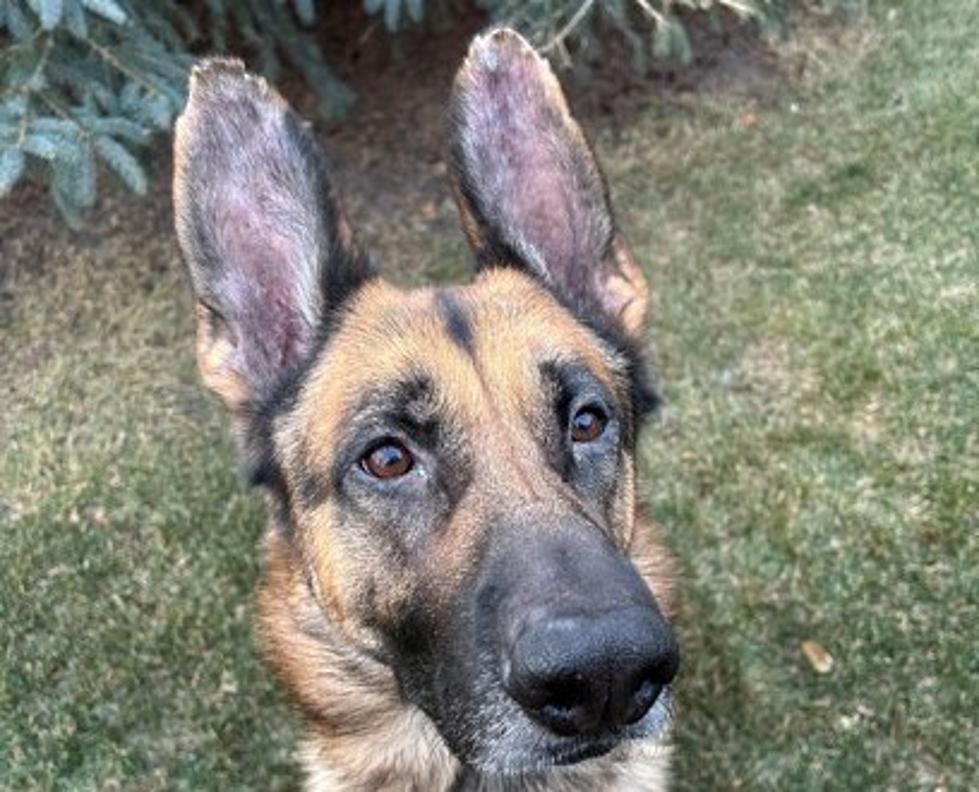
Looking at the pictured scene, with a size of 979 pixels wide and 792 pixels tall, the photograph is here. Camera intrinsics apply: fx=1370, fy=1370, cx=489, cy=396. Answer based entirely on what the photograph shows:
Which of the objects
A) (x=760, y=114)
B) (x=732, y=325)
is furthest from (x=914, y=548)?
(x=760, y=114)

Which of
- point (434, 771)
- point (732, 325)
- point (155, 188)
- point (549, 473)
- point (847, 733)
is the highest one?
point (549, 473)

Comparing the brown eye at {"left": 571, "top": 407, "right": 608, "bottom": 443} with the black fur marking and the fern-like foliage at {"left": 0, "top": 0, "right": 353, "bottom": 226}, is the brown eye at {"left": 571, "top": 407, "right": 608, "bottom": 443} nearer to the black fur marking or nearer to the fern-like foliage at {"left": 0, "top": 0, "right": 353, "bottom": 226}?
the black fur marking

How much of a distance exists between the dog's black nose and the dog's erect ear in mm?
1288

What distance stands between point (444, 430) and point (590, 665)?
0.80 metres

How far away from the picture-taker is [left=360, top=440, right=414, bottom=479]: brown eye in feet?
10.3

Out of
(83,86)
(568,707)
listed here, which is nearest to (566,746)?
(568,707)

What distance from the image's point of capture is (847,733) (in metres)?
4.30

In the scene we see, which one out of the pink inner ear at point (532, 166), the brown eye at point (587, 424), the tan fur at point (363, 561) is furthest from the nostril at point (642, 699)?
the pink inner ear at point (532, 166)

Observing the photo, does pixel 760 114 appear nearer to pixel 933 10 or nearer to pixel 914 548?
pixel 933 10

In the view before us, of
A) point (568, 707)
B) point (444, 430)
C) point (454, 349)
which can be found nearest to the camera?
point (568, 707)

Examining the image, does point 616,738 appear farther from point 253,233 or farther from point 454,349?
point 253,233

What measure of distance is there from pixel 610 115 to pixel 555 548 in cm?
460

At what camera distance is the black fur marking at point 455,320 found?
326 centimetres

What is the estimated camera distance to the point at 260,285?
3518 millimetres
